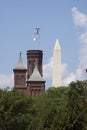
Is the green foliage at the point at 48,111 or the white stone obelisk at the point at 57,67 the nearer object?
the green foliage at the point at 48,111

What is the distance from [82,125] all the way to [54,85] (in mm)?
111196

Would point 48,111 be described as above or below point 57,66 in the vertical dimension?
below

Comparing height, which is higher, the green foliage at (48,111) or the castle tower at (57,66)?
the castle tower at (57,66)

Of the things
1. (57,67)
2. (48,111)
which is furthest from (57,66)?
(48,111)

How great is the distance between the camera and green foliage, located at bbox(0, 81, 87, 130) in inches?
2923

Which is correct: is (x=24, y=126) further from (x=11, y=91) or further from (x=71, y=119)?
(x=71, y=119)

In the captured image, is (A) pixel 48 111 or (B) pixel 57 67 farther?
(B) pixel 57 67

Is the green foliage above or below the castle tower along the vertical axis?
below

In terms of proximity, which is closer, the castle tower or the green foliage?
the green foliage

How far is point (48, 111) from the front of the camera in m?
82.2

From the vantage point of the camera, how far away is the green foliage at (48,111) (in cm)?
7425

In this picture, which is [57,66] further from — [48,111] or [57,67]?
[48,111]

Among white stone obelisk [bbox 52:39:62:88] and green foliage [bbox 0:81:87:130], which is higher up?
white stone obelisk [bbox 52:39:62:88]

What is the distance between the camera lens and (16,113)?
12594 centimetres
